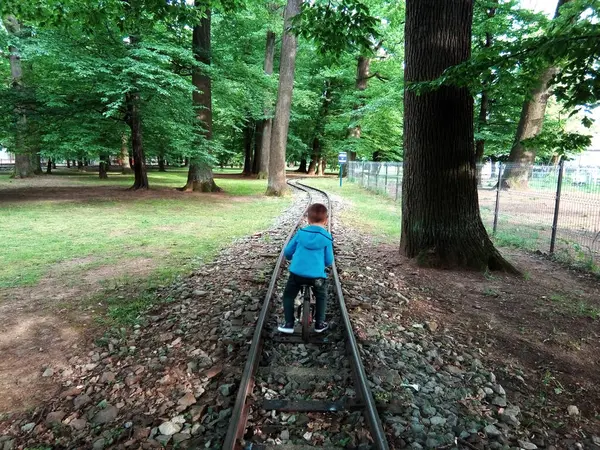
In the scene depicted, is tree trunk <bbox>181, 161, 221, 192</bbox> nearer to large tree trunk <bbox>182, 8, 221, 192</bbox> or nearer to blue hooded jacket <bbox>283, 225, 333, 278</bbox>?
large tree trunk <bbox>182, 8, 221, 192</bbox>

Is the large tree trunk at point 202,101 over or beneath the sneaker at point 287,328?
over

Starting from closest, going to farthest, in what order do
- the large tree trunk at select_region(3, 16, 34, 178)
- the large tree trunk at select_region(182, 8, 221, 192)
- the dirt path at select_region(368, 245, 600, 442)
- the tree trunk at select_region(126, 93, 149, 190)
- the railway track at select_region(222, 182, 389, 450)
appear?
the railway track at select_region(222, 182, 389, 450) < the dirt path at select_region(368, 245, 600, 442) < the large tree trunk at select_region(3, 16, 34, 178) < the tree trunk at select_region(126, 93, 149, 190) < the large tree trunk at select_region(182, 8, 221, 192)

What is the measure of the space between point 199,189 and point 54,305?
15.0 m

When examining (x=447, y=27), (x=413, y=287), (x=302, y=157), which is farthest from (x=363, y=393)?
(x=302, y=157)

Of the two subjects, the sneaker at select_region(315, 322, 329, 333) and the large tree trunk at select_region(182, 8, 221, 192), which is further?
the large tree trunk at select_region(182, 8, 221, 192)

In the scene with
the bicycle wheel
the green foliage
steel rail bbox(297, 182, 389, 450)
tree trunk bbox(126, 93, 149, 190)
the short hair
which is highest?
the green foliage

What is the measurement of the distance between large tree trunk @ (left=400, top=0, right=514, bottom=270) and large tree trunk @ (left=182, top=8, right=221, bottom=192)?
1198 cm

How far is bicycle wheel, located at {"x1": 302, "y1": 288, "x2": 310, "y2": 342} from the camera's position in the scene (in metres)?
3.98

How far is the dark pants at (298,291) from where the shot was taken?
13.2 feet

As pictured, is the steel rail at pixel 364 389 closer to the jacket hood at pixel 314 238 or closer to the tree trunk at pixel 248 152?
the jacket hood at pixel 314 238

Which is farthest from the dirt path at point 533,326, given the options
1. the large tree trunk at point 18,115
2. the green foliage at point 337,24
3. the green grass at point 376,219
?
the large tree trunk at point 18,115

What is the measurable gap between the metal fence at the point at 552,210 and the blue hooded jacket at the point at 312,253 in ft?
18.6

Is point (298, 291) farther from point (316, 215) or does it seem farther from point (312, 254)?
point (316, 215)

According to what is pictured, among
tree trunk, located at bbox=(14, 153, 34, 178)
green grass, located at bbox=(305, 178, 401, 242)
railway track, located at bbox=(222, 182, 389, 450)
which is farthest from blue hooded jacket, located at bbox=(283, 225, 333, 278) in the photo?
tree trunk, located at bbox=(14, 153, 34, 178)
